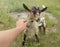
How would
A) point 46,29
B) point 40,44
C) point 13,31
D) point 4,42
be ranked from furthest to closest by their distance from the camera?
1. point 46,29
2. point 40,44
3. point 13,31
4. point 4,42

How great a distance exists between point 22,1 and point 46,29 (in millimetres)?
2186

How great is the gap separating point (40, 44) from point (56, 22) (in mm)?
1674

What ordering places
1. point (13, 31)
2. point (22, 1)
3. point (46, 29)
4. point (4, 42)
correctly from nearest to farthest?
point (4, 42) < point (13, 31) < point (46, 29) < point (22, 1)

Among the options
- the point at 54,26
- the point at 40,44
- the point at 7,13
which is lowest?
the point at 40,44

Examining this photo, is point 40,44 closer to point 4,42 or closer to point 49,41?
point 49,41

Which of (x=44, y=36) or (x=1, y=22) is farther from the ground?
(x=1, y=22)

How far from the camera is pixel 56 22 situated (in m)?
6.93

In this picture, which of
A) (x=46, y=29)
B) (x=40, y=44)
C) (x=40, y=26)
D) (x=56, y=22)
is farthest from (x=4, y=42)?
(x=56, y=22)

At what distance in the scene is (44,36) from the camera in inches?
232

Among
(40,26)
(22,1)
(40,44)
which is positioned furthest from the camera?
(22,1)

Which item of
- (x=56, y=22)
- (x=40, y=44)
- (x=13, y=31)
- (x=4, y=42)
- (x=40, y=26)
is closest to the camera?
(x=4, y=42)

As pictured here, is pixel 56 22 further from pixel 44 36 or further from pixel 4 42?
pixel 4 42

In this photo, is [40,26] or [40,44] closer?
[40,44]

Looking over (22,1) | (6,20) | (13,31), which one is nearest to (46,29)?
(6,20)
